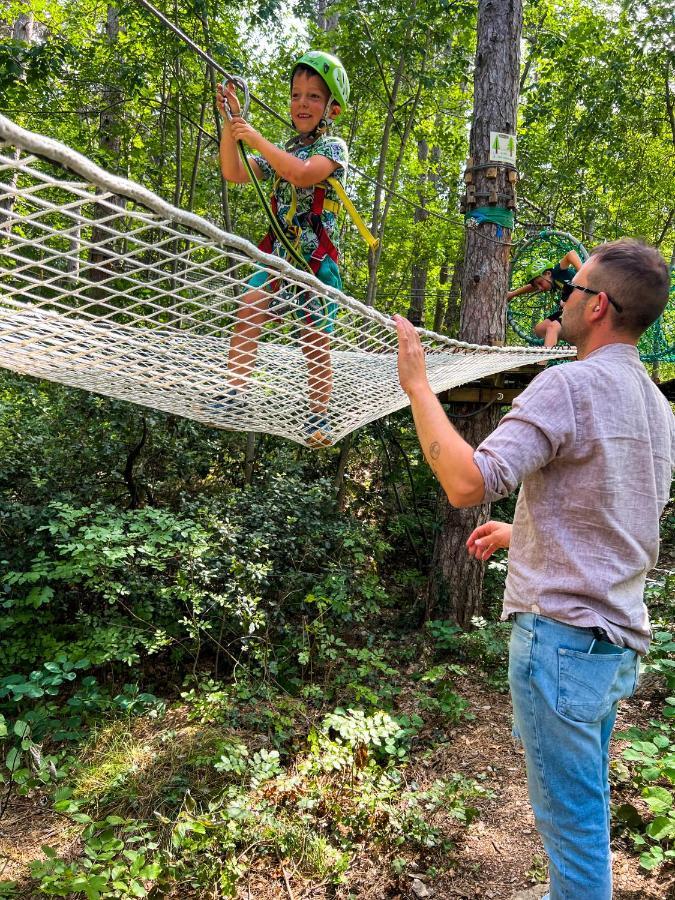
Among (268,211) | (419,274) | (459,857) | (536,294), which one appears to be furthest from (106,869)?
(419,274)

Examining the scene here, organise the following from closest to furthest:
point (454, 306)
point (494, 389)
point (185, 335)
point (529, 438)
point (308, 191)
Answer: point (529, 438) → point (185, 335) → point (308, 191) → point (494, 389) → point (454, 306)

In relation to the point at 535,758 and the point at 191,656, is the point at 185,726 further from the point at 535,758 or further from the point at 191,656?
the point at 535,758

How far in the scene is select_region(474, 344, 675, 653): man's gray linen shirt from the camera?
29.6 inches

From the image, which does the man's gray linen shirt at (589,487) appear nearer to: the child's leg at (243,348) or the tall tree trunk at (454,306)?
the child's leg at (243,348)

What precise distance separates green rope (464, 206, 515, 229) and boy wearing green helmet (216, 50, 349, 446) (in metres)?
1.18

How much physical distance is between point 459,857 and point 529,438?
162 centimetres

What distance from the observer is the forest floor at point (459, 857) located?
1.62 metres

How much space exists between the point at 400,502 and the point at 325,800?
2.30 m

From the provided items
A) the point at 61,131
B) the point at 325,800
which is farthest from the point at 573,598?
the point at 61,131

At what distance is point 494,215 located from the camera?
8.79 ft

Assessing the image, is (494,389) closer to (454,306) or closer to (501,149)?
(501,149)

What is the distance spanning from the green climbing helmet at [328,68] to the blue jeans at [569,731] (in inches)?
56.0

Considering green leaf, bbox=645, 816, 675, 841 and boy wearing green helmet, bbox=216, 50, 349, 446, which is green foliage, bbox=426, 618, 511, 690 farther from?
boy wearing green helmet, bbox=216, 50, 349, 446

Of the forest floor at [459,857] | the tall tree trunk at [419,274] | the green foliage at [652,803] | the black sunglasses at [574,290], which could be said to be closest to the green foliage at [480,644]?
the forest floor at [459,857]
